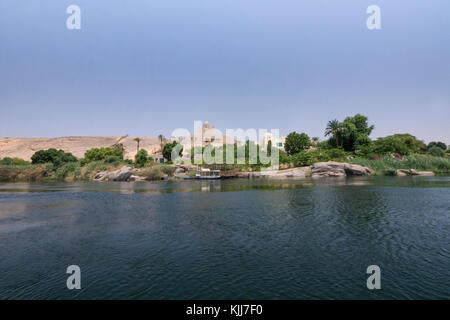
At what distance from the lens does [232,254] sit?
15094 millimetres

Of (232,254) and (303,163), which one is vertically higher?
(303,163)

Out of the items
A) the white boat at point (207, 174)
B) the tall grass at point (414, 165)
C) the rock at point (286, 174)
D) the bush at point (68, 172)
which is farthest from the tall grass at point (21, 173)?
the tall grass at point (414, 165)

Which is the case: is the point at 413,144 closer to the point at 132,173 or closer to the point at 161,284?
the point at 132,173

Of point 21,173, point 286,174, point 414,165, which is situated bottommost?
point 286,174

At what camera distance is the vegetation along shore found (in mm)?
83375

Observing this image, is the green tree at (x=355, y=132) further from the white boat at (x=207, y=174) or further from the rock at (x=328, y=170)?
the white boat at (x=207, y=174)

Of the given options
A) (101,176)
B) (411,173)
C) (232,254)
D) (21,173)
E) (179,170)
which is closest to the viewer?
(232,254)

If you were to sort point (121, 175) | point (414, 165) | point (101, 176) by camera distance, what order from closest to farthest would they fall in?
point (414, 165) < point (121, 175) < point (101, 176)

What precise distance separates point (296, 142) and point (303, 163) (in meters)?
19.8

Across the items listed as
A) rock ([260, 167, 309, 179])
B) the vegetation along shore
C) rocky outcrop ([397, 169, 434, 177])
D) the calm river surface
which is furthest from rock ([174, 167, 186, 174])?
rocky outcrop ([397, 169, 434, 177])

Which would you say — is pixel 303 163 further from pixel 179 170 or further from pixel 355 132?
pixel 179 170

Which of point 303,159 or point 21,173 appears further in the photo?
point 21,173

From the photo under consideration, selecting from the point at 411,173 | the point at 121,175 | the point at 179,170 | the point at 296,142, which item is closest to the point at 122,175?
the point at 121,175
